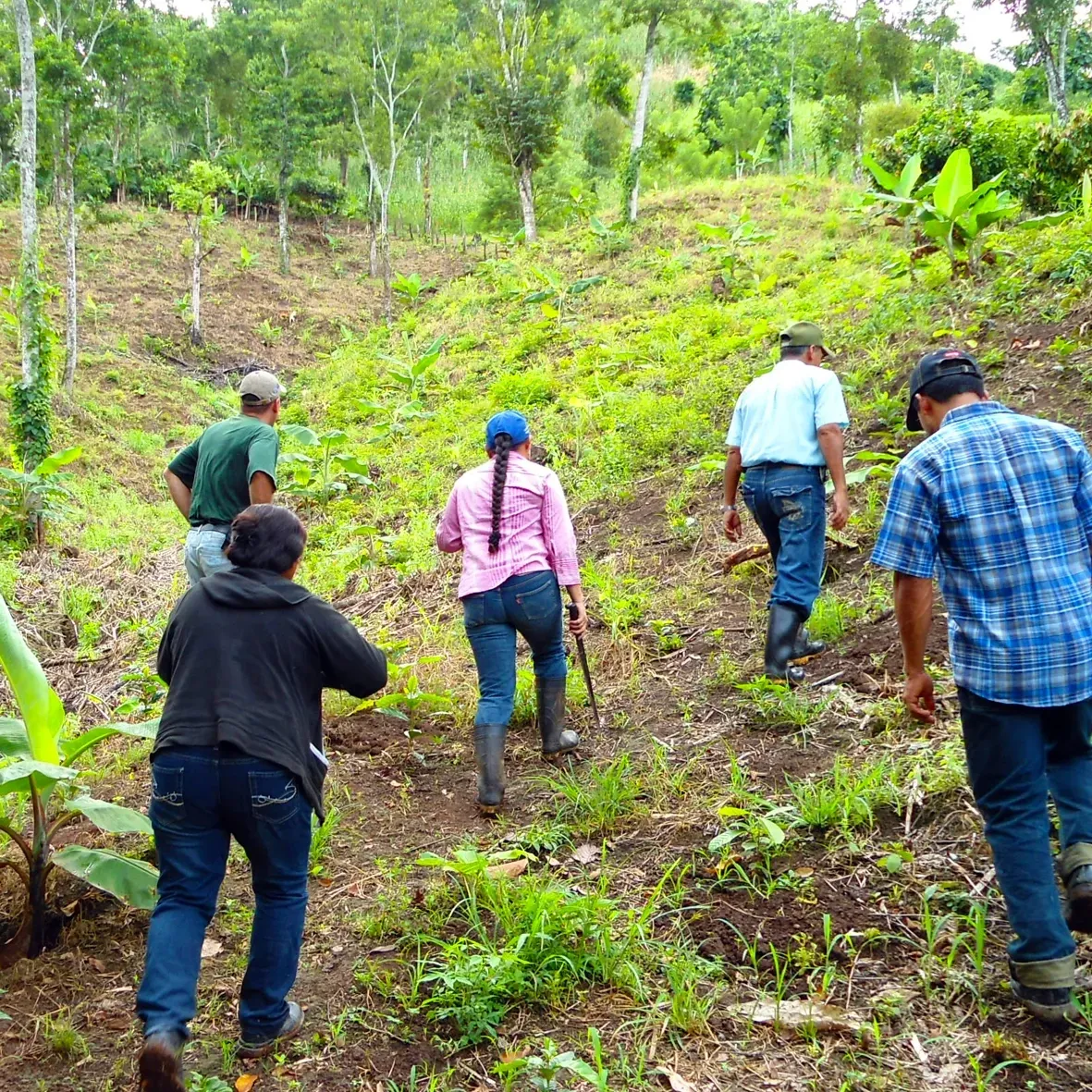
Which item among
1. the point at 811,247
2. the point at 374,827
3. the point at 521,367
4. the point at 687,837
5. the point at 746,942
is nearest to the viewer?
the point at 746,942

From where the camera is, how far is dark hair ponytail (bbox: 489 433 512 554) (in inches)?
183

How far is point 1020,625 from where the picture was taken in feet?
9.30

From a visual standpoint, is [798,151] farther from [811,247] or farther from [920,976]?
[920,976]

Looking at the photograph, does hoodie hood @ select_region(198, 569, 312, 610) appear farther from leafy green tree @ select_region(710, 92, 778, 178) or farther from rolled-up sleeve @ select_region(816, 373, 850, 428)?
leafy green tree @ select_region(710, 92, 778, 178)

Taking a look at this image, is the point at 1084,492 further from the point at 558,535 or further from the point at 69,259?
the point at 69,259

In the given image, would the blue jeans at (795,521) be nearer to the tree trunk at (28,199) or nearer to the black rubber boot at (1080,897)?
the black rubber boot at (1080,897)

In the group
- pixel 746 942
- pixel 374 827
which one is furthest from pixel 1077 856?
pixel 374 827

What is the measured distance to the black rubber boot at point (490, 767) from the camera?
4559 mm

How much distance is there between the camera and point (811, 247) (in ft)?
53.6

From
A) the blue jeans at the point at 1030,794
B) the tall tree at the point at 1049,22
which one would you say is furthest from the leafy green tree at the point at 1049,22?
the blue jeans at the point at 1030,794

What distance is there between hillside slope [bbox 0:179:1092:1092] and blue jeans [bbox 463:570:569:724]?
0.50 m

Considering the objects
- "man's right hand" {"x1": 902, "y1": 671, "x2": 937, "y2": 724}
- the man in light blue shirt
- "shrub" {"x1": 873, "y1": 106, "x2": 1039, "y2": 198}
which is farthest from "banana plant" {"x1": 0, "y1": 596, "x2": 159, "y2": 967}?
"shrub" {"x1": 873, "y1": 106, "x2": 1039, "y2": 198}

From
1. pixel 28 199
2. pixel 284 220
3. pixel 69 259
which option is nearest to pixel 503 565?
pixel 28 199

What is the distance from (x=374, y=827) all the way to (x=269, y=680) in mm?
1877
